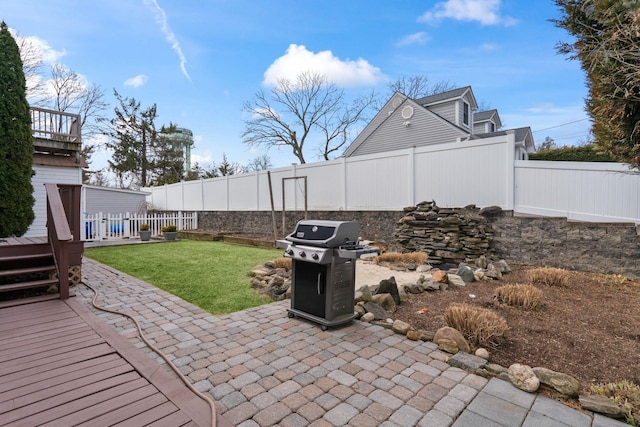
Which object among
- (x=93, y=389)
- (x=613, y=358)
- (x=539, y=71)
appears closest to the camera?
(x=93, y=389)

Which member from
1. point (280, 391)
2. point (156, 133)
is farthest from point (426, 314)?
point (156, 133)

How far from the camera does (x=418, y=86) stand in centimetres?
2247

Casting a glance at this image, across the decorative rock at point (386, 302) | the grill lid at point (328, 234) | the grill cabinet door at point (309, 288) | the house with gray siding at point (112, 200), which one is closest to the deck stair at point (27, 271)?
the grill cabinet door at point (309, 288)

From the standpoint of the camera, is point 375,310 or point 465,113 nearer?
point 375,310

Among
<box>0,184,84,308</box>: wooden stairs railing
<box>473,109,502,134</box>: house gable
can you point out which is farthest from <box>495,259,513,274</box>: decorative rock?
<box>473,109,502,134</box>: house gable

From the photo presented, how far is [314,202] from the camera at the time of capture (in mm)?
10078

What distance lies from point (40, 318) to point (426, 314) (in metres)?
4.32

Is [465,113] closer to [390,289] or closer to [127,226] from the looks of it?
[390,289]

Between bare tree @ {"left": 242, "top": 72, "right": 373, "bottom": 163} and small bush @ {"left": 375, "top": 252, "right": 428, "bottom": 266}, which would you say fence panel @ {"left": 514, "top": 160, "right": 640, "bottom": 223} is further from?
bare tree @ {"left": 242, "top": 72, "right": 373, "bottom": 163}

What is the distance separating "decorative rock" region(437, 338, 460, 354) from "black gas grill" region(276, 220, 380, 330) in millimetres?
922

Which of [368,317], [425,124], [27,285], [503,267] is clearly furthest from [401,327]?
[425,124]

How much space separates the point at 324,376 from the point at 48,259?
188 inches

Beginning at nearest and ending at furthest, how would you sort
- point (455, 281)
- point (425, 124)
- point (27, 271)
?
point (27, 271) → point (455, 281) → point (425, 124)

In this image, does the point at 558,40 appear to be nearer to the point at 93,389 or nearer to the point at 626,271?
the point at 626,271
